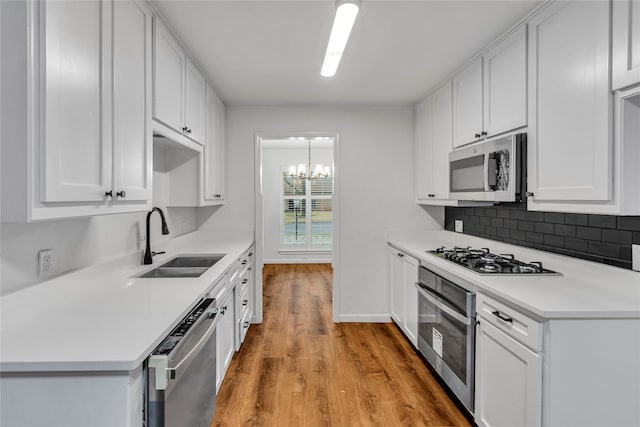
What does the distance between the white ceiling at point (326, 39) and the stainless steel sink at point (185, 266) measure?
4.95 ft

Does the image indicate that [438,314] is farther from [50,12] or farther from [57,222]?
[50,12]

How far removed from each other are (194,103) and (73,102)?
5.06 ft

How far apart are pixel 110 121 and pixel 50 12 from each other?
0.44 m

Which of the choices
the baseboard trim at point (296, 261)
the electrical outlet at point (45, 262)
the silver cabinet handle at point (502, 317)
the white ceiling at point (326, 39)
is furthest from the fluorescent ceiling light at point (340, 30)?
the baseboard trim at point (296, 261)

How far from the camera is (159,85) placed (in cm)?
204

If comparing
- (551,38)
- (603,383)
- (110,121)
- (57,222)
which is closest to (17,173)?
(110,121)

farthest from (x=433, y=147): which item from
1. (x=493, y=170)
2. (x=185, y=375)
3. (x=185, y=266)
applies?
(x=185, y=375)

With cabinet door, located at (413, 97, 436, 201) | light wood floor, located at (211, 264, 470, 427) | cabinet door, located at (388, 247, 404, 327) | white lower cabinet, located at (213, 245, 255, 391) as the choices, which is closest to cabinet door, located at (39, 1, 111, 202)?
white lower cabinet, located at (213, 245, 255, 391)

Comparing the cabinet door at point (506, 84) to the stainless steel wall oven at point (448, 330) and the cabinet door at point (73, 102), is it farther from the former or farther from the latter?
the cabinet door at point (73, 102)

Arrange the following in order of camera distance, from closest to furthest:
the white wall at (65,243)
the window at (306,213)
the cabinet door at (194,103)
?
the white wall at (65,243)
the cabinet door at (194,103)
the window at (306,213)

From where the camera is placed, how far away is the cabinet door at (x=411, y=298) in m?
3.09

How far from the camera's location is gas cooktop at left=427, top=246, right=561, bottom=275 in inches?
82.3

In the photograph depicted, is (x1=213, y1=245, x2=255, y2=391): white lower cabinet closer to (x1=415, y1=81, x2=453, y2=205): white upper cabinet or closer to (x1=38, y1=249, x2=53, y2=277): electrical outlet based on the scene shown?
(x1=38, y1=249, x2=53, y2=277): electrical outlet

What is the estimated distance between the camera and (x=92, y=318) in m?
1.34
